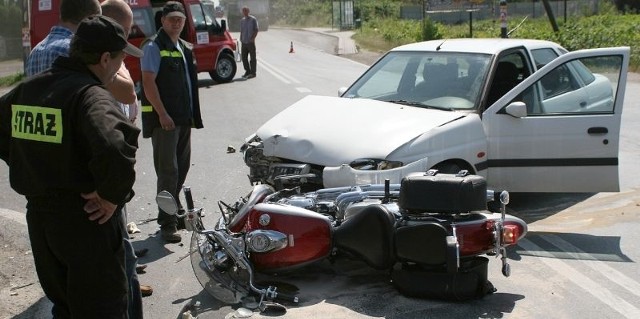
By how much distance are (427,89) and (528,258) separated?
1940mm

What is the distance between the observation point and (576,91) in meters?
6.98

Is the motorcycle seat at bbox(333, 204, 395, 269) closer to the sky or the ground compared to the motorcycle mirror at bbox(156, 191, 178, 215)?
closer to the ground

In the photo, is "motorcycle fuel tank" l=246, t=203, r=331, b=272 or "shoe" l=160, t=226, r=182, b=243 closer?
"motorcycle fuel tank" l=246, t=203, r=331, b=272

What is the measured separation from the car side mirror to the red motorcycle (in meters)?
1.55

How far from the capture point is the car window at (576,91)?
675 centimetres

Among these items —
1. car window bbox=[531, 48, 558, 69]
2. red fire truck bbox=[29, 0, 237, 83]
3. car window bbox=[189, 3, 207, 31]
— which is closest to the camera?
car window bbox=[531, 48, 558, 69]

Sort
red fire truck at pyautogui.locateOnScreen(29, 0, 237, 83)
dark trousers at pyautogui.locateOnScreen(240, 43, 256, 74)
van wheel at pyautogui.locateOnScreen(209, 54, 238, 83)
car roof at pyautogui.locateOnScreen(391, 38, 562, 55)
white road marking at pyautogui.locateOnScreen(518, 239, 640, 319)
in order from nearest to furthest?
white road marking at pyautogui.locateOnScreen(518, 239, 640, 319) → car roof at pyautogui.locateOnScreen(391, 38, 562, 55) → red fire truck at pyautogui.locateOnScreen(29, 0, 237, 83) → van wheel at pyautogui.locateOnScreen(209, 54, 238, 83) → dark trousers at pyautogui.locateOnScreen(240, 43, 256, 74)

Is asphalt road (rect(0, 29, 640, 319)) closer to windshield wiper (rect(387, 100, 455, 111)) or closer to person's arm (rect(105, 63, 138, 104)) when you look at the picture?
windshield wiper (rect(387, 100, 455, 111))

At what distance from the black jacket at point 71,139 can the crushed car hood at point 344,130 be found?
2529 mm

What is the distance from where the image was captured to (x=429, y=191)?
192 inches

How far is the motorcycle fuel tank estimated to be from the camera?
5.04 metres

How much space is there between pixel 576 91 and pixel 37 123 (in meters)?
5.02

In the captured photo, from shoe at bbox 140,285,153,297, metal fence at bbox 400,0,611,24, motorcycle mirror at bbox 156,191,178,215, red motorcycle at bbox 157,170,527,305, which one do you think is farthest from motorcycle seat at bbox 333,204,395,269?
metal fence at bbox 400,0,611,24

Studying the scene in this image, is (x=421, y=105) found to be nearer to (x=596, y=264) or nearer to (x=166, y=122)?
(x=596, y=264)
